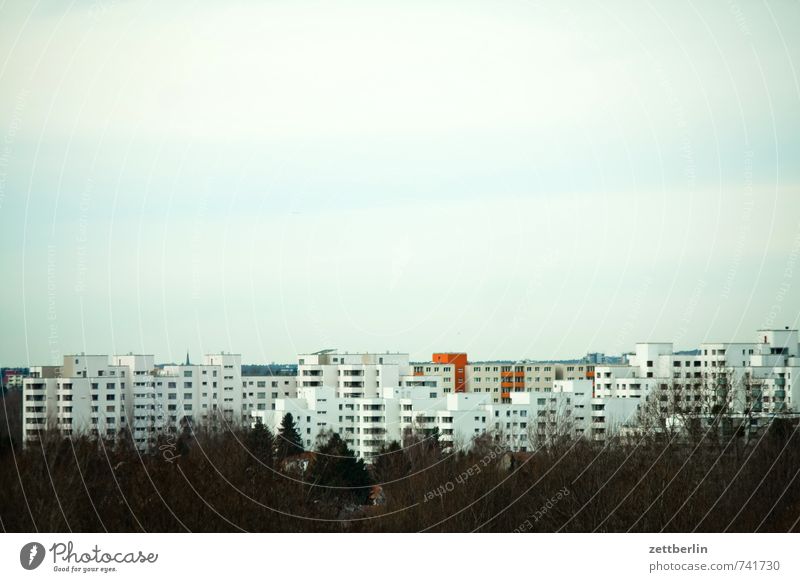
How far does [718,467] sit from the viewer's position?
12.2 m

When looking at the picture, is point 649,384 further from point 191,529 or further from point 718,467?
point 191,529

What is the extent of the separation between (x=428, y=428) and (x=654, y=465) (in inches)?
276

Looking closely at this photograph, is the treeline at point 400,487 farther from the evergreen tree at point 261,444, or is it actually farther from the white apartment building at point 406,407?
the white apartment building at point 406,407

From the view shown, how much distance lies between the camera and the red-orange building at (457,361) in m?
25.2

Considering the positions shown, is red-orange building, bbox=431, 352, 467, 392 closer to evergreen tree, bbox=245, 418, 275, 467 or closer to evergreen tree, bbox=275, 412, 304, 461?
evergreen tree, bbox=275, 412, 304, 461

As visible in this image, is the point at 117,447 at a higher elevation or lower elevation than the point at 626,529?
higher

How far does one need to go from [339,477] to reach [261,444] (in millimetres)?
1002

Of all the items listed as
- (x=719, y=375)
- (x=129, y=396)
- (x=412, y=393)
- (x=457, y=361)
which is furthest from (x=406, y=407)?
(x=129, y=396)
